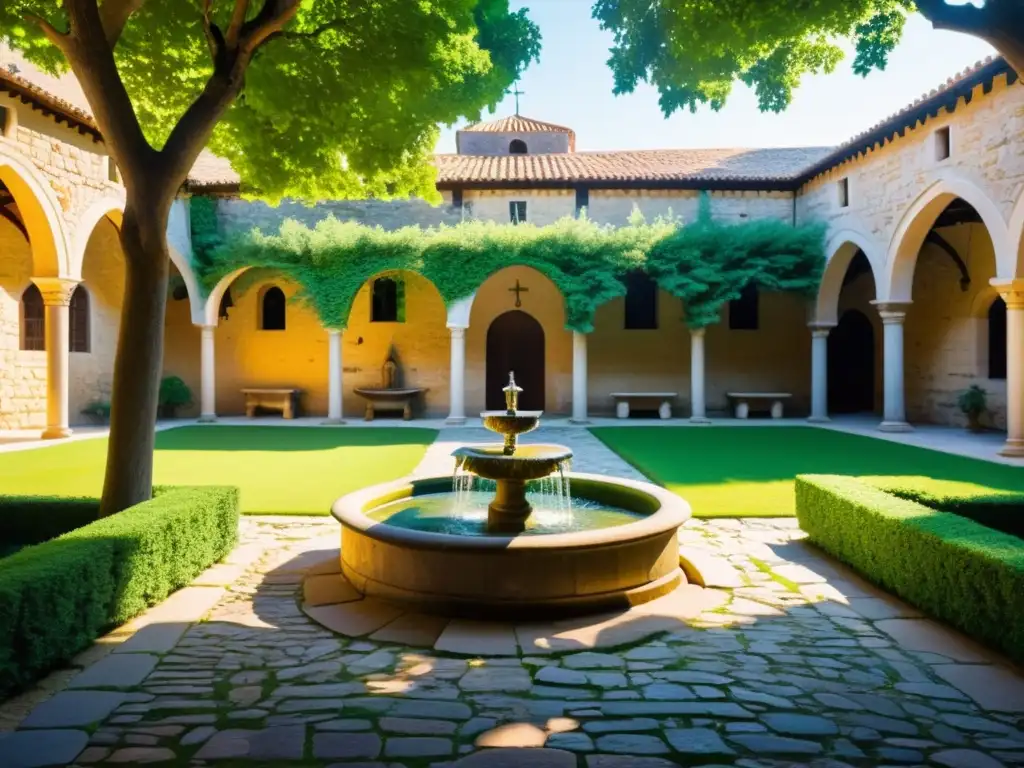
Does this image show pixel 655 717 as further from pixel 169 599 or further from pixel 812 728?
pixel 169 599

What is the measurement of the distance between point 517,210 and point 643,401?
6517mm

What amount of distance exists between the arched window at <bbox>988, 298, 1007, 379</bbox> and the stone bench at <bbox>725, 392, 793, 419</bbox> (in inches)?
192

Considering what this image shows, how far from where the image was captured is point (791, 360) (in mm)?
21969

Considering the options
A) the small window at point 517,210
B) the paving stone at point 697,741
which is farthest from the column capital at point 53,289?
the paving stone at point 697,741

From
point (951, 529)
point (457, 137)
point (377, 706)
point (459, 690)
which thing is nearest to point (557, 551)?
point (459, 690)

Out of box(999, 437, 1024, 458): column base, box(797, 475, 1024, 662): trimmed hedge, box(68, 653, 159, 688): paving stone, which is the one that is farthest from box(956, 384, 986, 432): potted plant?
→ box(68, 653, 159, 688): paving stone

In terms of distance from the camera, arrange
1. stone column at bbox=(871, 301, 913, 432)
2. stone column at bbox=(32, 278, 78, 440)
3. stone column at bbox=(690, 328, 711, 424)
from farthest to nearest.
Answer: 1. stone column at bbox=(690, 328, 711, 424)
2. stone column at bbox=(871, 301, 913, 432)
3. stone column at bbox=(32, 278, 78, 440)

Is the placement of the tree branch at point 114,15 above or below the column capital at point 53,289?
above

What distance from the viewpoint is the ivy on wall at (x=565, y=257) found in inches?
742

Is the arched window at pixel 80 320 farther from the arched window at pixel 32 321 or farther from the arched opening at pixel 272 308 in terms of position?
the arched opening at pixel 272 308

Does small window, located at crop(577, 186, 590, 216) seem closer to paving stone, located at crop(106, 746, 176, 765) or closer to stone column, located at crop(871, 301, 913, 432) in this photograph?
stone column, located at crop(871, 301, 913, 432)

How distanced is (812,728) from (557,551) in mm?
1868

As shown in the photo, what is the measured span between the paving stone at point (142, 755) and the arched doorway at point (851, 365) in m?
21.9

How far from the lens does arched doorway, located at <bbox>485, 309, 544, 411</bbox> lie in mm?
22172
